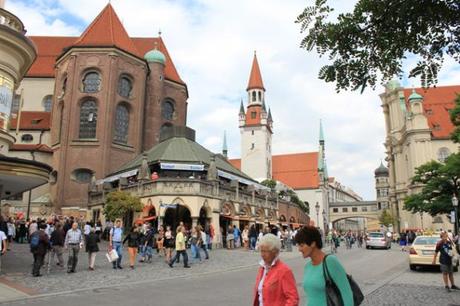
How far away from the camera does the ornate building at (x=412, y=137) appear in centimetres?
7031

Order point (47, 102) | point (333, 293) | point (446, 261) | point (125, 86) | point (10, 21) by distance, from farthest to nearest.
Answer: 1. point (47, 102)
2. point (125, 86)
3. point (10, 21)
4. point (446, 261)
5. point (333, 293)

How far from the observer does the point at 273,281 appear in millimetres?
4234

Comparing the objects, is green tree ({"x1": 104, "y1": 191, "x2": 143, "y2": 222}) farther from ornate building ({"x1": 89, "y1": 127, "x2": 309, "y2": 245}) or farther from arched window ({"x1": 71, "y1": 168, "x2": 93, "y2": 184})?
arched window ({"x1": 71, "y1": 168, "x2": 93, "y2": 184})

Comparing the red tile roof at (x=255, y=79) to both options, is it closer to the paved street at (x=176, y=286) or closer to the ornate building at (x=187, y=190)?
the ornate building at (x=187, y=190)

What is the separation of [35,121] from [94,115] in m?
10.2

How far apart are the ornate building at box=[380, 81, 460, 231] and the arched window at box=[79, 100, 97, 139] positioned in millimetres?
45127

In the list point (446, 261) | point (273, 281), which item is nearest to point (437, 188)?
point (446, 261)

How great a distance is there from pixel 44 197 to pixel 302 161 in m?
75.6

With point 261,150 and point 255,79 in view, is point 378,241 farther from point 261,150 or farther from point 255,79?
point 255,79

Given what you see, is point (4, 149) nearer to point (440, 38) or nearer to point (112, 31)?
point (440, 38)

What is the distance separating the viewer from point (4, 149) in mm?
16500

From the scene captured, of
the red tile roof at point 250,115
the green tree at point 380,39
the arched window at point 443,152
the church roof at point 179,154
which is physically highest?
the red tile roof at point 250,115

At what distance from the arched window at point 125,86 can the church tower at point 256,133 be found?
5132 cm

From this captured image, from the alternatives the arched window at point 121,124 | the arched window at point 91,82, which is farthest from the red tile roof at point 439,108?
the arched window at point 91,82
